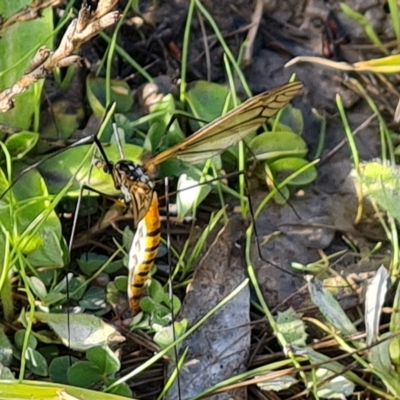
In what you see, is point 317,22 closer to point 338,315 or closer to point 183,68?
point 183,68

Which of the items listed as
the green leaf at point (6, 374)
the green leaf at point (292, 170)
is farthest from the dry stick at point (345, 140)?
the green leaf at point (6, 374)

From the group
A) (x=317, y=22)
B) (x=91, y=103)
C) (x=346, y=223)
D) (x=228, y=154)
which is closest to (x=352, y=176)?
(x=346, y=223)

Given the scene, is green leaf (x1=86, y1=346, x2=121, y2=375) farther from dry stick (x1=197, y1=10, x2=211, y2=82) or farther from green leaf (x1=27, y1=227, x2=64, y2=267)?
dry stick (x1=197, y1=10, x2=211, y2=82)

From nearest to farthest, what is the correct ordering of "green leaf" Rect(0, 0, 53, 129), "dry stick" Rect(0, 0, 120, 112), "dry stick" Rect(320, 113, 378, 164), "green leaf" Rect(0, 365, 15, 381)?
"dry stick" Rect(0, 0, 120, 112)
"green leaf" Rect(0, 365, 15, 381)
"green leaf" Rect(0, 0, 53, 129)
"dry stick" Rect(320, 113, 378, 164)

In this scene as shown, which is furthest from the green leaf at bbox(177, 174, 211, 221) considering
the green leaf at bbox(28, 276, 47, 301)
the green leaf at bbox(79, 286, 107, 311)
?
the green leaf at bbox(28, 276, 47, 301)

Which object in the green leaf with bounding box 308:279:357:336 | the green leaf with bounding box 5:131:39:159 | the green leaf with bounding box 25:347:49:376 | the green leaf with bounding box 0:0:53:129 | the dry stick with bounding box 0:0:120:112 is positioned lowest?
the green leaf with bounding box 308:279:357:336

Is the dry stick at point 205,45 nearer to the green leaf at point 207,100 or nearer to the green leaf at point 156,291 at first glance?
A: the green leaf at point 207,100

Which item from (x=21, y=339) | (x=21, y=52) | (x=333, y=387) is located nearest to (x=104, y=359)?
(x=21, y=339)
